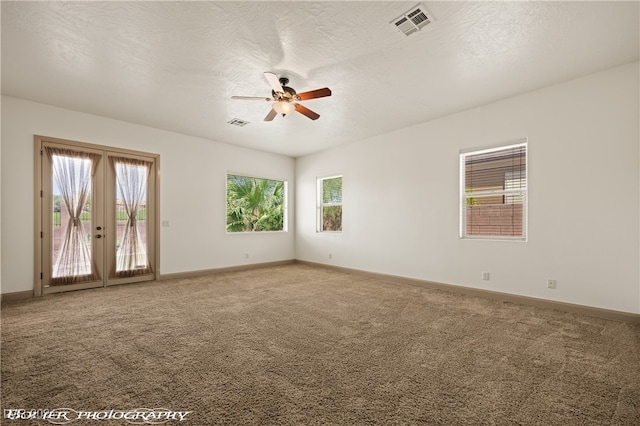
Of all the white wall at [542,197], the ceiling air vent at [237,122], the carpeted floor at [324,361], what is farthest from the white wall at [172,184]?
the white wall at [542,197]

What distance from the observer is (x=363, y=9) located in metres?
2.40

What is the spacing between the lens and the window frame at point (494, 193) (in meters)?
4.06

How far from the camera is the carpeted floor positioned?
1780 mm

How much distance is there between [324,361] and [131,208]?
15.5 feet

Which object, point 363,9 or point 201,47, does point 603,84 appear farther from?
point 201,47

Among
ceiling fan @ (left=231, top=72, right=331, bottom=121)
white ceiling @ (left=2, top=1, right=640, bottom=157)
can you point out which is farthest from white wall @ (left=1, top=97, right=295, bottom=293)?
ceiling fan @ (left=231, top=72, right=331, bottom=121)

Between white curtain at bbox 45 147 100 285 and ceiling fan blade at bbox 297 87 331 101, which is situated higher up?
ceiling fan blade at bbox 297 87 331 101

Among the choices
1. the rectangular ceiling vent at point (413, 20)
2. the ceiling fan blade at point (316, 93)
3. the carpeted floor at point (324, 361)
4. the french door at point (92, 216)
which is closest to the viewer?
the carpeted floor at point (324, 361)

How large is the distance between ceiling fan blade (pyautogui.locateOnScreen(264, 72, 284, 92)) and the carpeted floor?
8.78ft

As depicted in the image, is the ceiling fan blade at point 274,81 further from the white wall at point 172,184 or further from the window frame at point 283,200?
the window frame at point 283,200

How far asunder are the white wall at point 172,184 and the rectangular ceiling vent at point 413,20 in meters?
4.83

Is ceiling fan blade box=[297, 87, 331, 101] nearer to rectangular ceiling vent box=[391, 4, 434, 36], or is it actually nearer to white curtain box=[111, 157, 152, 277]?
rectangular ceiling vent box=[391, 4, 434, 36]

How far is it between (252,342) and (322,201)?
484 centimetres

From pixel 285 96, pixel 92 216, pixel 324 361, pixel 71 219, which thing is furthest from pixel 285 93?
pixel 71 219
